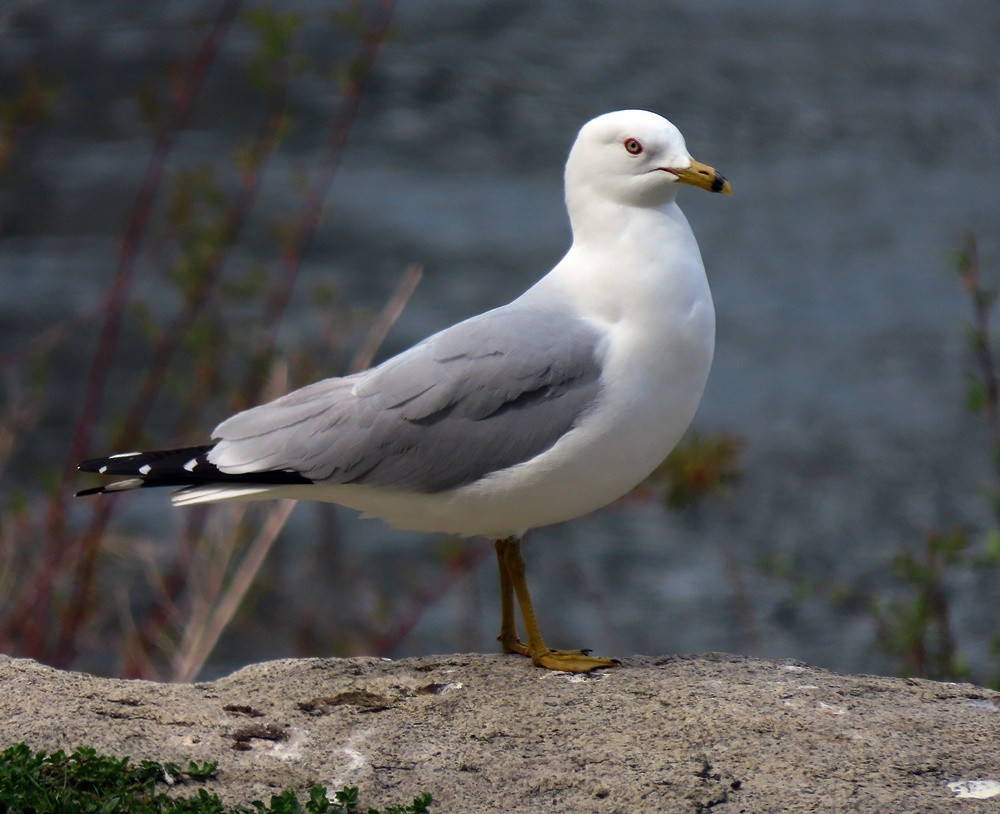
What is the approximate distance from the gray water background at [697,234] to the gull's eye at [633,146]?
3690 millimetres

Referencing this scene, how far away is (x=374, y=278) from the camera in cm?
1103

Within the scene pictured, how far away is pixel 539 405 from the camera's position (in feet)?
12.6

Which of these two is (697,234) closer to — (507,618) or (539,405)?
(507,618)

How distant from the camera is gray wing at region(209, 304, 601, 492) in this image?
12.6 feet

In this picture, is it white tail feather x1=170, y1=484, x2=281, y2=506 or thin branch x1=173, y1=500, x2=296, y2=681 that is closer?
white tail feather x1=170, y1=484, x2=281, y2=506

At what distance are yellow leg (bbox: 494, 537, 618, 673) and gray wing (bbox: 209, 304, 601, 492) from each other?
0.40 m

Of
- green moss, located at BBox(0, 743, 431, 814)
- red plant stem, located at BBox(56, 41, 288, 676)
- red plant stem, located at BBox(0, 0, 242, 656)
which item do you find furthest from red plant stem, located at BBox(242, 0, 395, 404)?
green moss, located at BBox(0, 743, 431, 814)

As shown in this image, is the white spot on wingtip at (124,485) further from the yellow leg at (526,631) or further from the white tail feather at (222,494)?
the yellow leg at (526,631)

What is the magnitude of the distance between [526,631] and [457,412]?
0.68m

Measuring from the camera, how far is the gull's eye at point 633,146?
4.00 meters

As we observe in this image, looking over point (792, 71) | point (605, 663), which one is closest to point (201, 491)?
point (605, 663)

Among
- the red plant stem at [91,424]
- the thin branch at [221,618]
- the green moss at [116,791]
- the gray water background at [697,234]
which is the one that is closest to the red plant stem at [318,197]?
the red plant stem at [91,424]

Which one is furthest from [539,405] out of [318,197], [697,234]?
[697,234]

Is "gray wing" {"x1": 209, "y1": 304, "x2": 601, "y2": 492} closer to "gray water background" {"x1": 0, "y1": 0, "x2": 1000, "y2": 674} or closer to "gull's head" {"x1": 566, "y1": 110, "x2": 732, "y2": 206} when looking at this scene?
"gull's head" {"x1": 566, "y1": 110, "x2": 732, "y2": 206}
